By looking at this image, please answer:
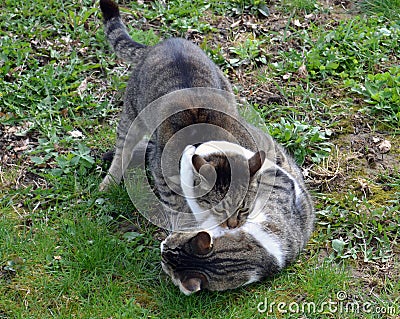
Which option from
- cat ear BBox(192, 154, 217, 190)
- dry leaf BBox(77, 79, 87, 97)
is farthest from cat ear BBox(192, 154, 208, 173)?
dry leaf BBox(77, 79, 87, 97)

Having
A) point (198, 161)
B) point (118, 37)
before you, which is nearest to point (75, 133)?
point (118, 37)

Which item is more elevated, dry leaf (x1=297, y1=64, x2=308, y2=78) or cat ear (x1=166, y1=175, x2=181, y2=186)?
cat ear (x1=166, y1=175, x2=181, y2=186)

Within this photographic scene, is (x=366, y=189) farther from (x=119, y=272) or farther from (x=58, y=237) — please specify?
(x=58, y=237)

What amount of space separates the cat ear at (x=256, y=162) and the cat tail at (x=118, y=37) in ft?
5.55

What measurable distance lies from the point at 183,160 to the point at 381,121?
204cm

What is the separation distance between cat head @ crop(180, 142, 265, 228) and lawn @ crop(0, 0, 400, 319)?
496 mm

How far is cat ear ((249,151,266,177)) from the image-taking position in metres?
3.89

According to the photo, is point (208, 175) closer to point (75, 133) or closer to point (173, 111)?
point (173, 111)

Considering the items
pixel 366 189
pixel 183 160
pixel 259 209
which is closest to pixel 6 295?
pixel 183 160

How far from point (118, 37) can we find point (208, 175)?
6.17ft

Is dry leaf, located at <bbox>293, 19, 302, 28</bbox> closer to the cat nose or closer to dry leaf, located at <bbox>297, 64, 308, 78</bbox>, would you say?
dry leaf, located at <bbox>297, 64, 308, 78</bbox>

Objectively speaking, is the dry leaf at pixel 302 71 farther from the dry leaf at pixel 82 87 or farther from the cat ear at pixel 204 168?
the cat ear at pixel 204 168

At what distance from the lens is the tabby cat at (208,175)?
3.76m

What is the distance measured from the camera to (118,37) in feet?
16.9
